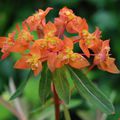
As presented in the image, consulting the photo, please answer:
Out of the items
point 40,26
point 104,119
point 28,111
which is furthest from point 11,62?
point 40,26

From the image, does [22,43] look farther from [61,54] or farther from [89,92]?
[89,92]

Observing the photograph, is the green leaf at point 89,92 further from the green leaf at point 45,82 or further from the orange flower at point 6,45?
the orange flower at point 6,45

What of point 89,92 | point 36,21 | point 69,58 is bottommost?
point 89,92

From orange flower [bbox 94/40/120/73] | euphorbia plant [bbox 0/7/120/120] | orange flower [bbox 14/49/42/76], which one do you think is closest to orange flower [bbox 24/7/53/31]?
euphorbia plant [bbox 0/7/120/120]

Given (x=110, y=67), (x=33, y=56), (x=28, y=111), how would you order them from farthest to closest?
1. (x=28, y=111)
2. (x=110, y=67)
3. (x=33, y=56)

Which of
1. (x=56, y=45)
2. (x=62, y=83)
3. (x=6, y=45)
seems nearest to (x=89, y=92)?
(x=62, y=83)

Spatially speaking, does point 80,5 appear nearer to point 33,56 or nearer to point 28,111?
point 28,111
